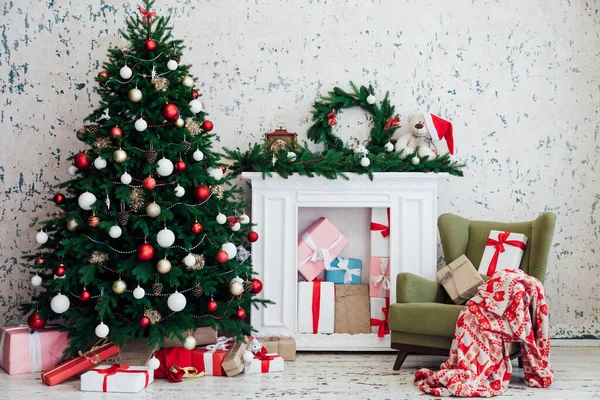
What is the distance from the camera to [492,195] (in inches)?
171

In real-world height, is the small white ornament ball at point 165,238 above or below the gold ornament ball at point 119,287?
above

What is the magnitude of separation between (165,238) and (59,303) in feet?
2.16

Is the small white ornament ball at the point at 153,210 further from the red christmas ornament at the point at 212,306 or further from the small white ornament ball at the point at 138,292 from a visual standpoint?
the red christmas ornament at the point at 212,306

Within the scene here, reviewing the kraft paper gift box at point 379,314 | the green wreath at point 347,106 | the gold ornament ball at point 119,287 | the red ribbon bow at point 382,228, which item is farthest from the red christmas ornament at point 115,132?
the kraft paper gift box at point 379,314

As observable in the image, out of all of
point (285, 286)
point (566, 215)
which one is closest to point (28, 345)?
point (285, 286)

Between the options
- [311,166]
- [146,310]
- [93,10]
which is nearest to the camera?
[146,310]

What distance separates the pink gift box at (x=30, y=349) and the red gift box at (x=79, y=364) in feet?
0.53

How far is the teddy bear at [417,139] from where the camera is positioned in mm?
4117

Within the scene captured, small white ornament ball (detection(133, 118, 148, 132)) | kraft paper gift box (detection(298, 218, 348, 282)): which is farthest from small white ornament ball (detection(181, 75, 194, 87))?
kraft paper gift box (detection(298, 218, 348, 282))

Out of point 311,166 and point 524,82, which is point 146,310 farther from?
point 524,82

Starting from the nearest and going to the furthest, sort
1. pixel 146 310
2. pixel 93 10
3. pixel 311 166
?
pixel 146 310, pixel 311 166, pixel 93 10

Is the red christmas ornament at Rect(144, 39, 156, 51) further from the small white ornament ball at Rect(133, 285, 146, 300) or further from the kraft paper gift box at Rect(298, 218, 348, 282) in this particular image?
the kraft paper gift box at Rect(298, 218, 348, 282)

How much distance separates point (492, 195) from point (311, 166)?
135 cm

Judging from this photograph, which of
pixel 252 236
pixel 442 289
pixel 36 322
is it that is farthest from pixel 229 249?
pixel 442 289
